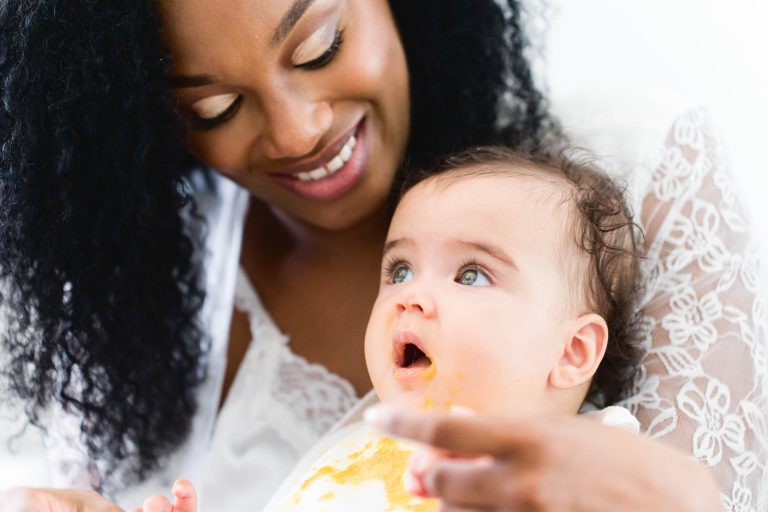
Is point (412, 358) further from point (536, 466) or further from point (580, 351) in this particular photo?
point (536, 466)

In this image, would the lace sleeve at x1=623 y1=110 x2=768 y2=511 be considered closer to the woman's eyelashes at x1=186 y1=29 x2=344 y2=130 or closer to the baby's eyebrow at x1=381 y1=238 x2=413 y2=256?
the baby's eyebrow at x1=381 y1=238 x2=413 y2=256

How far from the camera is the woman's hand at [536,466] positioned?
0.74 meters

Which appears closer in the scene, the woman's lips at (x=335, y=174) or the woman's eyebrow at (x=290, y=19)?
the woman's eyebrow at (x=290, y=19)

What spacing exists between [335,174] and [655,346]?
60cm

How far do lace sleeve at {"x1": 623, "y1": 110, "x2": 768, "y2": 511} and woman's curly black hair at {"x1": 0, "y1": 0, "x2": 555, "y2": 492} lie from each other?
0.31m

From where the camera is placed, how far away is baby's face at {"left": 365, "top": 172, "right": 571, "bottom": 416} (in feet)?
3.60

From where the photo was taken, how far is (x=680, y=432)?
128cm

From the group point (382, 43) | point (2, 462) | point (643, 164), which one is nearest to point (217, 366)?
point (2, 462)

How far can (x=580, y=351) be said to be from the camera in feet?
3.90

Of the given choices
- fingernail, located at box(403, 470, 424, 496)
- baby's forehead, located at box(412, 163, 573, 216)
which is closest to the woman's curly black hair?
baby's forehead, located at box(412, 163, 573, 216)

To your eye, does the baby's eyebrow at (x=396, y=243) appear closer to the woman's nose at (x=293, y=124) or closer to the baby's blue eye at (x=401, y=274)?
the baby's blue eye at (x=401, y=274)

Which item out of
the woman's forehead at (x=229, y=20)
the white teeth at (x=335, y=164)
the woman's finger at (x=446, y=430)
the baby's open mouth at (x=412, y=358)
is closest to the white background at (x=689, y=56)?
the white teeth at (x=335, y=164)

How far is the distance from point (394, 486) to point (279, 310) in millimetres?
761

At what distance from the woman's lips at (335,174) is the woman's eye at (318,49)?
152 mm
